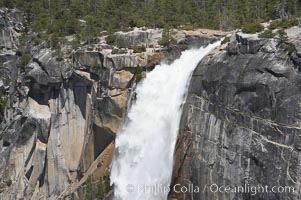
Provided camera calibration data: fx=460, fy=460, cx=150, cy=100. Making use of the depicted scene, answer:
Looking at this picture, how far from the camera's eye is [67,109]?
66.1 m

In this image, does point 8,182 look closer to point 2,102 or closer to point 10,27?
point 2,102

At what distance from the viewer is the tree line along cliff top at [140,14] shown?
73688 mm

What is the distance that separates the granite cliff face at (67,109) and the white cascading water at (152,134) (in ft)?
7.48

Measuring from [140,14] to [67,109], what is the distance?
25.9 m

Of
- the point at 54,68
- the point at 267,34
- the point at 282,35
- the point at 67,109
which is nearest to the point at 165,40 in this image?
the point at 54,68

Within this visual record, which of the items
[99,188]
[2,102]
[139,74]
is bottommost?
[99,188]

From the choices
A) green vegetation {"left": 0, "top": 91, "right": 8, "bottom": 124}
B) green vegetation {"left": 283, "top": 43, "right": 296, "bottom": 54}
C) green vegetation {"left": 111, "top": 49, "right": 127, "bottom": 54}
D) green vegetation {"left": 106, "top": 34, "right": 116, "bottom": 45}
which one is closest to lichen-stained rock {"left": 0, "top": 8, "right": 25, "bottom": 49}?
green vegetation {"left": 0, "top": 91, "right": 8, "bottom": 124}

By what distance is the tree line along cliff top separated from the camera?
7369cm

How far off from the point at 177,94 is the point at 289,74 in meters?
14.5

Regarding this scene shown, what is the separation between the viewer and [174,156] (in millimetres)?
45250

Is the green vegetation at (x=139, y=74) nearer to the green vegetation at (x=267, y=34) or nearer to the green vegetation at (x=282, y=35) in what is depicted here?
the green vegetation at (x=267, y=34)

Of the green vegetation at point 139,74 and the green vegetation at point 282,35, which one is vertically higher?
the green vegetation at point 282,35

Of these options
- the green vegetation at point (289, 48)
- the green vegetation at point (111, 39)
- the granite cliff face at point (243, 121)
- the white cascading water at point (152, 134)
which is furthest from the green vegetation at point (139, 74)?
the green vegetation at point (289, 48)

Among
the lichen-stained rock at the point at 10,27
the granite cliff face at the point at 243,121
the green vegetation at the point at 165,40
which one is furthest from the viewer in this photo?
the lichen-stained rock at the point at 10,27
